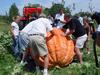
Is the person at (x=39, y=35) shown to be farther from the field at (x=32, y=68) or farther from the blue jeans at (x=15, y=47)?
the blue jeans at (x=15, y=47)

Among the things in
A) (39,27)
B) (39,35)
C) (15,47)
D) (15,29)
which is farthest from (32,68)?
(15,29)

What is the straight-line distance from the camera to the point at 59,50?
13.3 metres

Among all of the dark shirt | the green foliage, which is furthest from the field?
the dark shirt

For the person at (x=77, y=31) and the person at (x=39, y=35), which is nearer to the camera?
the person at (x=39, y=35)

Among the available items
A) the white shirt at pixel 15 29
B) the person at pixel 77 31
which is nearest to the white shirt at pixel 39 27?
the person at pixel 77 31

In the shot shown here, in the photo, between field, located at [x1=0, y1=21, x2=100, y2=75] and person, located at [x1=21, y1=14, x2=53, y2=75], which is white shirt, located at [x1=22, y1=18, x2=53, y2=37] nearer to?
person, located at [x1=21, y1=14, x2=53, y2=75]

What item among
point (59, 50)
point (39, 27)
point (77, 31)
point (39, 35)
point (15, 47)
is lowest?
point (15, 47)

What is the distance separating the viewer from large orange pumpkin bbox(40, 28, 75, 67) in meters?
13.3

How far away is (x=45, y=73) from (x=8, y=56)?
10.9ft

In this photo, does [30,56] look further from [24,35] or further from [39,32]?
[39,32]

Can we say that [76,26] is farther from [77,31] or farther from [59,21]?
[59,21]

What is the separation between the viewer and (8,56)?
15.1 metres

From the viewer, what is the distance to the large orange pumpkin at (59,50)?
13266 millimetres


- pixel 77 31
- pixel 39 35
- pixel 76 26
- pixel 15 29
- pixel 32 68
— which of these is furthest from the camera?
pixel 15 29
